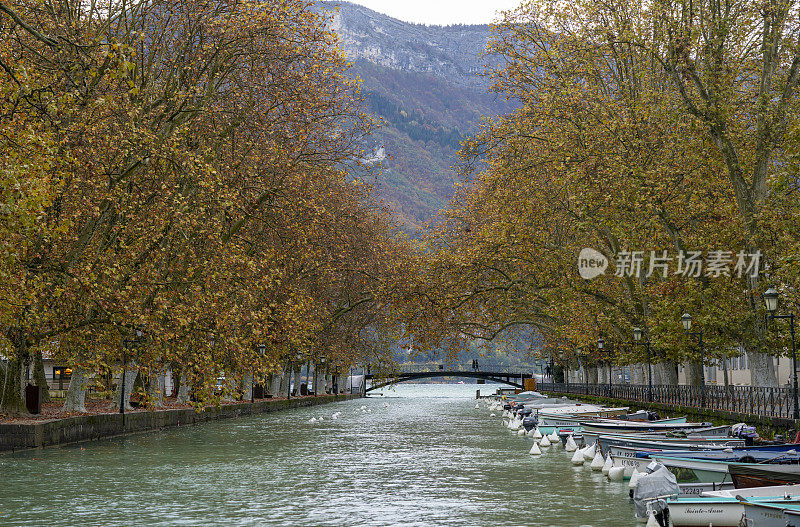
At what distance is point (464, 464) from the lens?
29234 millimetres

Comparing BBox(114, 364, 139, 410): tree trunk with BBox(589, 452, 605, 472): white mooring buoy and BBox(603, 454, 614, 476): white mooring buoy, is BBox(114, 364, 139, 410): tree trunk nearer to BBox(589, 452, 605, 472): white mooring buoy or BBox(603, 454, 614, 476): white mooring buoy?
BBox(589, 452, 605, 472): white mooring buoy

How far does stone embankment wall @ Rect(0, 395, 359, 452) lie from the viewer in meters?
28.3

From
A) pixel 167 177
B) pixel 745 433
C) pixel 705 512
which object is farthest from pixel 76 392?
pixel 705 512

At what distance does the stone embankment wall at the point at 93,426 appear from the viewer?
28.3m

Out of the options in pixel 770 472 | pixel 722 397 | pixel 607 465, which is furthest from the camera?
pixel 722 397

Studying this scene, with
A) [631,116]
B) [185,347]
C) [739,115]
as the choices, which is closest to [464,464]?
[185,347]

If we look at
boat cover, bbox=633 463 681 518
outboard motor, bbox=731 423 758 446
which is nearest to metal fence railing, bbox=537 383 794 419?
outboard motor, bbox=731 423 758 446

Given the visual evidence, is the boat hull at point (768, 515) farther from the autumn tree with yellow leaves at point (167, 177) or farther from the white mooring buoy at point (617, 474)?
the autumn tree with yellow leaves at point (167, 177)

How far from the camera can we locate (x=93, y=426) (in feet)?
111

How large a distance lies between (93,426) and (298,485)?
1347 cm

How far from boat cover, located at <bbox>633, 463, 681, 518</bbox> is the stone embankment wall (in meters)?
19.2

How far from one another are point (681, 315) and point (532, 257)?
8904 millimetres

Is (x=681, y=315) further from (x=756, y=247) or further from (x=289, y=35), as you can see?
(x=289, y=35)

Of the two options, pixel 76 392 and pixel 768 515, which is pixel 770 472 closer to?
pixel 768 515
